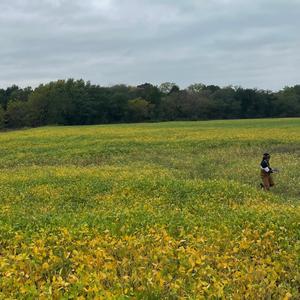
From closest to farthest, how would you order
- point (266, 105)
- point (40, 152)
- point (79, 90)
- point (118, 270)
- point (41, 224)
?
point (118, 270) → point (41, 224) → point (40, 152) → point (79, 90) → point (266, 105)

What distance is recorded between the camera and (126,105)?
11562 cm

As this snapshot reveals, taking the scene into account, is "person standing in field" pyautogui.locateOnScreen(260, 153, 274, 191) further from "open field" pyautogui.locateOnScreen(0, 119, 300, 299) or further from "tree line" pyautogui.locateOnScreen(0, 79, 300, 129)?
"tree line" pyautogui.locateOnScreen(0, 79, 300, 129)

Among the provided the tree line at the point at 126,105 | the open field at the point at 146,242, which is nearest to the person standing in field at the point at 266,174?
the open field at the point at 146,242

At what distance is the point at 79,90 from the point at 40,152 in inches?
3078

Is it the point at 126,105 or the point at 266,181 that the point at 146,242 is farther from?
the point at 126,105

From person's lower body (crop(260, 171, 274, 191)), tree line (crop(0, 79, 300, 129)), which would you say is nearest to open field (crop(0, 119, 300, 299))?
person's lower body (crop(260, 171, 274, 191))

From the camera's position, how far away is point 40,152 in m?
39.8

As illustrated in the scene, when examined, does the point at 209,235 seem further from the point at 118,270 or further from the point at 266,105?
the point at 266,105

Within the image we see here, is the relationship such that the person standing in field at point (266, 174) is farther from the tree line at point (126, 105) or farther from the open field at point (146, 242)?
the tree line at point (126, 105)

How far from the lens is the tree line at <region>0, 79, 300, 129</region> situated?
4407 inches

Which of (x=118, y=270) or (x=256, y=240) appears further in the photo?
(x=256, y=240)

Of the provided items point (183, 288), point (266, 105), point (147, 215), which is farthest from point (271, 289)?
point (266, 105)

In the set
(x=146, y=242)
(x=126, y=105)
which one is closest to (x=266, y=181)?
(x=146, y=242)

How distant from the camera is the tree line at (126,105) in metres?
112
